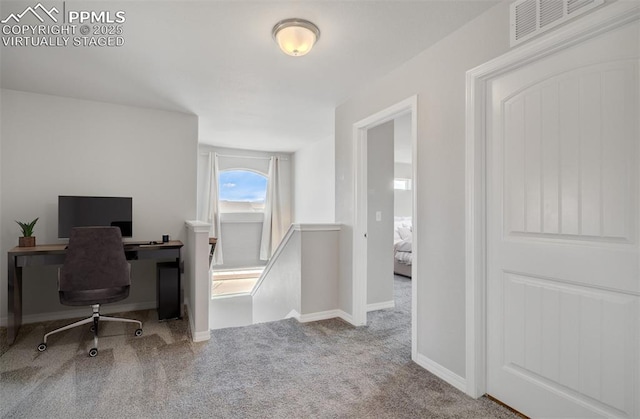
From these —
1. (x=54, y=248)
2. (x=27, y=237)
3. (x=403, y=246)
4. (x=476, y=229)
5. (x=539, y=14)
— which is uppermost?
(x=539, y=14)

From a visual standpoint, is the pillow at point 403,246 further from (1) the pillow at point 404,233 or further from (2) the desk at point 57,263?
(2) the desk at point 57,263

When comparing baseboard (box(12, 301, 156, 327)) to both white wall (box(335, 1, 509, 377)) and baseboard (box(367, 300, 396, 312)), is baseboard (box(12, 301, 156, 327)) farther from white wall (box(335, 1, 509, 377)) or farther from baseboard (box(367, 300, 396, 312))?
white wall (box(335, 1, 509, 377))

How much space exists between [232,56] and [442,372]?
9.10 ft

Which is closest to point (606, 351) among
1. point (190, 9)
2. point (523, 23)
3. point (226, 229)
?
point (523, 23)

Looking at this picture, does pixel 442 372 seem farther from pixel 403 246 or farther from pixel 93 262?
pixel 403 246

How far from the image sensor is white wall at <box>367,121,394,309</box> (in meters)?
3.81

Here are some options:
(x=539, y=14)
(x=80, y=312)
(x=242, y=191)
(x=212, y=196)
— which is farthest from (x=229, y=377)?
(x=242, y=191)

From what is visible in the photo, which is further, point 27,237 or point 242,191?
point 242,191

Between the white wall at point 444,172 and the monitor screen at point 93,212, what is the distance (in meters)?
3.04

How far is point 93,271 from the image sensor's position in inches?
107

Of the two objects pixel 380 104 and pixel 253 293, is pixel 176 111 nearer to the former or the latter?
pixel 380 104

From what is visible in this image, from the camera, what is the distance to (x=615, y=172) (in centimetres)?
146

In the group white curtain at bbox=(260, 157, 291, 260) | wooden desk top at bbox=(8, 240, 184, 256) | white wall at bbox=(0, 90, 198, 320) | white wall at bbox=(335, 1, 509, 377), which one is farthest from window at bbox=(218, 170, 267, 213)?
white wall at bbox=(335, 1, 509, 377)

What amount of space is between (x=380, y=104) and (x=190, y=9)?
5.50ft
